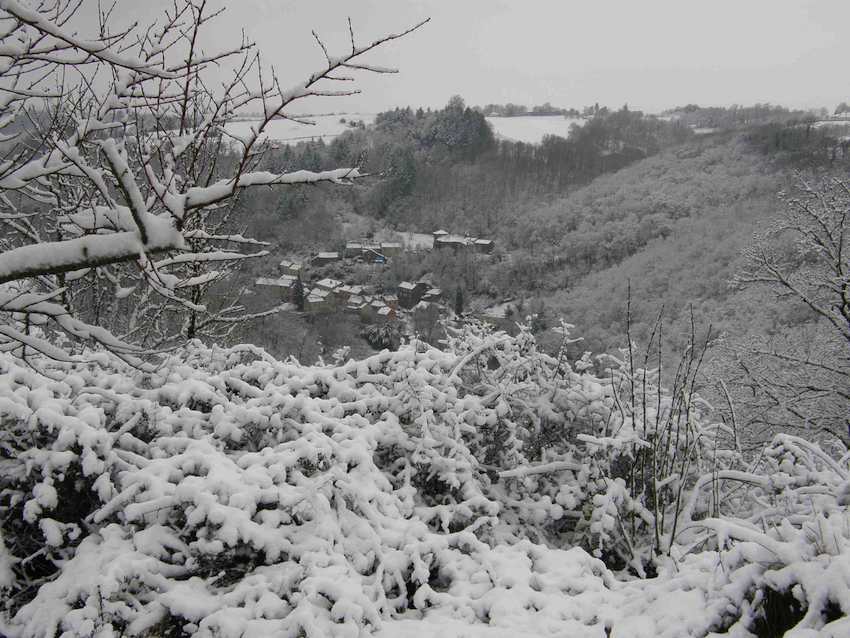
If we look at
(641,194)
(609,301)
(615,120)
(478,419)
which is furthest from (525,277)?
(615,120)

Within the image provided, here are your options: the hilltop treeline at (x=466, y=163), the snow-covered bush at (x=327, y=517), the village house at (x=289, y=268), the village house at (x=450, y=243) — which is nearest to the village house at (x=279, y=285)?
the village house at (x=289, y=268)

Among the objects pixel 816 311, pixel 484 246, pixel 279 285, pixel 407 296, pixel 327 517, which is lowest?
pixel 407 296

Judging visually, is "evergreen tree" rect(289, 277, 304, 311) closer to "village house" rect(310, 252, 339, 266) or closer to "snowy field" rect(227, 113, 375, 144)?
"village house" rect(310, 252, 339, 266)

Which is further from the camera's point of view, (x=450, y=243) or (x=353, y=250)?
(x=450, y=243)

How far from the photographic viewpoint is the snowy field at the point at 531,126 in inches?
3056

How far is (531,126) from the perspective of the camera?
89.2 m

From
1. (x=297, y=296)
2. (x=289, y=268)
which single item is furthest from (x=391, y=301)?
(x=289, y=268)

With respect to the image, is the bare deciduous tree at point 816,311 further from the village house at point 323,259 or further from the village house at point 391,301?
the village house at point 323,259

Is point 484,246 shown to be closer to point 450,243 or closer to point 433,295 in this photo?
point 450,243

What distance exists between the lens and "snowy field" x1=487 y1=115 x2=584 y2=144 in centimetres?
7762

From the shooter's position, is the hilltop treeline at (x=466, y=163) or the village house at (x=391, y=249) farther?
the hilltop treeline at (x=466, y=163)

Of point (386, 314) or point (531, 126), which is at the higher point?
point (531, 126)

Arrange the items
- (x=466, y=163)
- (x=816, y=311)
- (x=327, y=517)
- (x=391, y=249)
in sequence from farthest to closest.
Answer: (x=466, y=163), (x=391, y=249), (x=816, y=311), (x=327, y=517)

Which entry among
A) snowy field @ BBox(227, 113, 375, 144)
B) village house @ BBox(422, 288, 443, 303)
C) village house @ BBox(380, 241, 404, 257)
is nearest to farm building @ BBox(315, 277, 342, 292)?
village house @ BBox(422, 288, 443, 303)
